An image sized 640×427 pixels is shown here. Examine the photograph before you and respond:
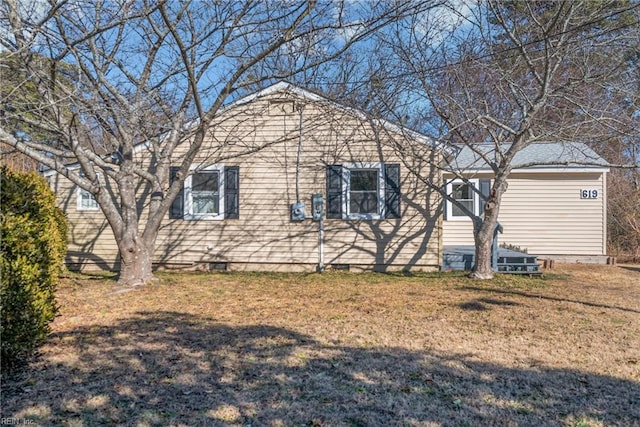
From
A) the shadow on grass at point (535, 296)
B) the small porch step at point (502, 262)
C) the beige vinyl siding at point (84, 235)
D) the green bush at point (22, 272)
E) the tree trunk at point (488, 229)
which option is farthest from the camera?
the beige vinyl siding at point (84, 235)

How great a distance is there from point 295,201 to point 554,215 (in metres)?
7.44

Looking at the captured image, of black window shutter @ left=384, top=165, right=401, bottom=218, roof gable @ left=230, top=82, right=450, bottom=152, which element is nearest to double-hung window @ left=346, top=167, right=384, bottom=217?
black window shutter @ left=384, top=165, right=401, bottom=218

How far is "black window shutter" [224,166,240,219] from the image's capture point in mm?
10297

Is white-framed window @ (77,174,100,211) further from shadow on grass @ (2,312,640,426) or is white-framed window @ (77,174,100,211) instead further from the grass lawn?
shadow on grass @ (2,312,640,426)

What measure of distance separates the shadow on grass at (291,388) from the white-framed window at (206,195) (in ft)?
19.1

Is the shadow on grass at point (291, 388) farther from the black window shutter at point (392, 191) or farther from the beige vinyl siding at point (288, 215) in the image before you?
the black window shutter at point (392, 191)

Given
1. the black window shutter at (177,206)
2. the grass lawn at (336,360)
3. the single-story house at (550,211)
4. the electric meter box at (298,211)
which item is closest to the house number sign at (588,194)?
the single-story house at (550,211)

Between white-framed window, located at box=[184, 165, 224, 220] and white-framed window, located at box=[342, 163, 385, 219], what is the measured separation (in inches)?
114

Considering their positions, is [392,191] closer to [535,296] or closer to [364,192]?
[364,192]

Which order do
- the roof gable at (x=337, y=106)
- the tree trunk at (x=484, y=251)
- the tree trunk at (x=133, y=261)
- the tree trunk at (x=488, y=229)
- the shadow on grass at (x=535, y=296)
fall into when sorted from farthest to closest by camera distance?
the roof gable at (x=337, y=106) → the tree trunk at (x=484, y=251) → the tree trunk at (x=488, y=229) → the tree trunk at (x=133, y=261) → the shadow on grass at (x=535, y=296)

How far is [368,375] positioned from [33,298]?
9.78ft

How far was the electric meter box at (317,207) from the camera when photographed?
10102mm

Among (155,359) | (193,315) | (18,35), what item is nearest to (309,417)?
(155,359)

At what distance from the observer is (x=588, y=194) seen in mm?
12211
